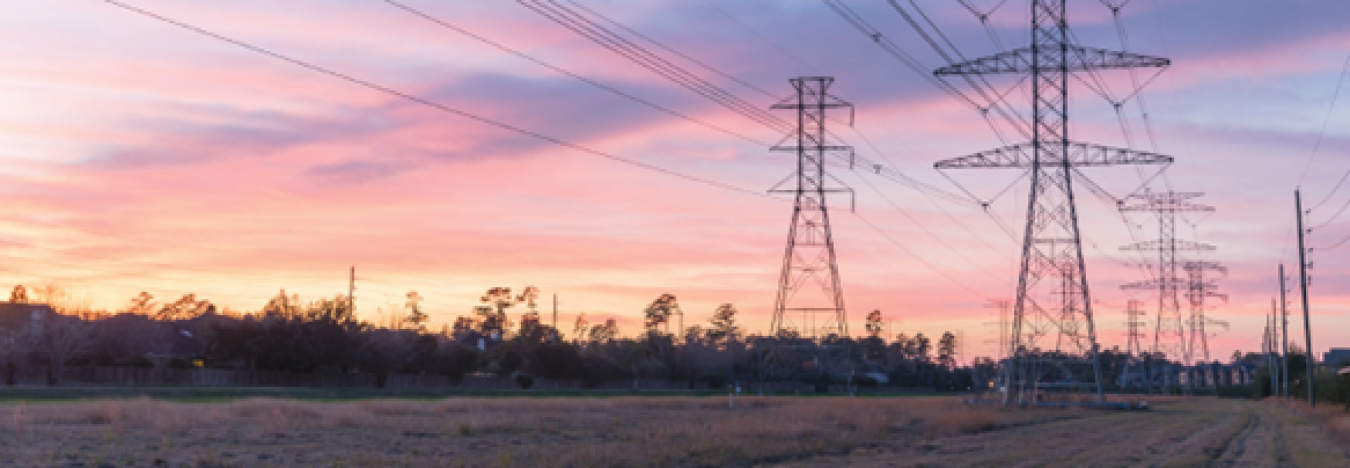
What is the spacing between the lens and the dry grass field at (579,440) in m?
26.1

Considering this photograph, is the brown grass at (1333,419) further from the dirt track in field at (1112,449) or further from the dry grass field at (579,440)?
the dry grass field at (579,440)

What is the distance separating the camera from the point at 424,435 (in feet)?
112

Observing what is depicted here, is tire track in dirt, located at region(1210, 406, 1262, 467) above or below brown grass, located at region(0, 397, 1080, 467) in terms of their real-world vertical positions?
below

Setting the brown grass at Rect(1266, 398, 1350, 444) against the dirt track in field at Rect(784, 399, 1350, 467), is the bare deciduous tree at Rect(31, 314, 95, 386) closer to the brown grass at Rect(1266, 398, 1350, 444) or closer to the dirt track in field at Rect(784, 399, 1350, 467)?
the dirt track in field at Rect(784, 399, 1350, 467)

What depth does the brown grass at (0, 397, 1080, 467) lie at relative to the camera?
84.7 ft

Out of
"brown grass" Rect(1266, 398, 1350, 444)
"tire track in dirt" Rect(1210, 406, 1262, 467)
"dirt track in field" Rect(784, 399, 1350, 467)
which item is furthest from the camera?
"brown grass" Rect(1266, 398, 1350, 444)

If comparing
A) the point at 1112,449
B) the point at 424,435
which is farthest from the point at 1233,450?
the point at 424,435

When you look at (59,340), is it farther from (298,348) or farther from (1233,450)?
(1233,450)

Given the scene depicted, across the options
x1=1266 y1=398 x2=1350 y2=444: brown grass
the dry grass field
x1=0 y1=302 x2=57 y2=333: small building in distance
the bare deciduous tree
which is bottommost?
x1=1266 y1=398 x2=1350 y2=444: brown grass

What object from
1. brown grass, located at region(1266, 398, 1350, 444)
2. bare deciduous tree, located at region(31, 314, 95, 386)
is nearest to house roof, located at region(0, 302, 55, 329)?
bare deciduous tree, located at region(31, 314, 95, 386)

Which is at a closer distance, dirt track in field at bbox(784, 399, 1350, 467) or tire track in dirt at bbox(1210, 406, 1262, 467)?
dirt track in field at bbox(784, 399, 1350, 467)

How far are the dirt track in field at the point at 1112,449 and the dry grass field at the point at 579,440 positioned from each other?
0.06 metres

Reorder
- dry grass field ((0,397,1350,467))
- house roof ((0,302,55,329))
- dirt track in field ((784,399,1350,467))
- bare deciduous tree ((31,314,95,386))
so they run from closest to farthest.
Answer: dry grass field ((0,397,1350,467)), dirt track in field ((784,399,1350,467)), bare deciduous tree ((31,314,95,386)), house roof ((0,302,55,329))

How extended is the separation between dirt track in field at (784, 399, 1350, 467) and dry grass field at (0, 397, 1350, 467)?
61mm
